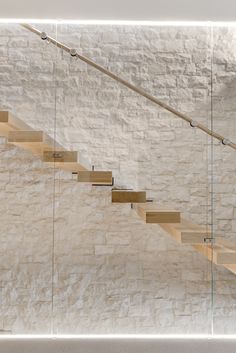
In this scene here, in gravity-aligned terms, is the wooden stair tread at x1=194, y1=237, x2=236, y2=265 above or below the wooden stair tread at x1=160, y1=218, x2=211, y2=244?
below

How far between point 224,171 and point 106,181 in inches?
41.4

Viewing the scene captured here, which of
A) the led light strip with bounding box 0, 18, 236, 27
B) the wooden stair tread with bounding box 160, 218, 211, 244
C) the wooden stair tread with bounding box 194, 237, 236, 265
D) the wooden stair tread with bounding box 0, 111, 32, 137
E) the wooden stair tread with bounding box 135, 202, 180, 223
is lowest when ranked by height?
the wooden stair tread with bounding box 194, 237, 236, 265

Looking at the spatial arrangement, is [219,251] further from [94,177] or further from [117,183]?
[94,177]

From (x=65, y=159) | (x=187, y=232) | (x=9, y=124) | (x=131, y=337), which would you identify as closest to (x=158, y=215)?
(x=187, y=232)

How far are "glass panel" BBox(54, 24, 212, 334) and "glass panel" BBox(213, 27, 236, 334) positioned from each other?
0.09 metres

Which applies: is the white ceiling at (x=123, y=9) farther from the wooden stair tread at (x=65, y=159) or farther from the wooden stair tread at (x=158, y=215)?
the wooden stair tread at (x=158, y=215)

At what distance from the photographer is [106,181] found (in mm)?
4348

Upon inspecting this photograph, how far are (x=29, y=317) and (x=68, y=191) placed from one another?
3.77 feet

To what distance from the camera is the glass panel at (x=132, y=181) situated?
4.38 meters

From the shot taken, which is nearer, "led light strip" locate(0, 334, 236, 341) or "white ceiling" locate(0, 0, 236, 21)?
"white ceiling" locate(0, 0, 236, 21)

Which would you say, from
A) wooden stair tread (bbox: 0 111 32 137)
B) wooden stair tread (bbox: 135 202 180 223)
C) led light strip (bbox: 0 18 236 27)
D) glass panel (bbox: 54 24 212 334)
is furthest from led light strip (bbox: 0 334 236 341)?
led light strip (bbox: 0 18 236 27)

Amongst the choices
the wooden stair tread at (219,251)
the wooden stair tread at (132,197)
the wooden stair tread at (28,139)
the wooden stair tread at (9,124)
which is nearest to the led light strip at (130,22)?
the wooden stair tread at (9,124)

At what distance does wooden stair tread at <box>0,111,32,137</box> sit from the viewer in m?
4.00

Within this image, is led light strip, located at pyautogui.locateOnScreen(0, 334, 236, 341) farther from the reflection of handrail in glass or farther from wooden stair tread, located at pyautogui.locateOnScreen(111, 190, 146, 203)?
the reflection of handrail in glass
